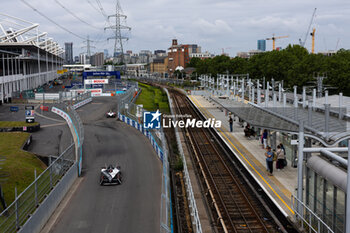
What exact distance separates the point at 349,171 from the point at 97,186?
38.7 feet

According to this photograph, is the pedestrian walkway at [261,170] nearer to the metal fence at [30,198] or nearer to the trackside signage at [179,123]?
the trackside signage at [179,123]

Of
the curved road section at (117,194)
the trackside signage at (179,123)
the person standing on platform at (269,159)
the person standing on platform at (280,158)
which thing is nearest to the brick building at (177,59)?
the trackside signage at (179,123)

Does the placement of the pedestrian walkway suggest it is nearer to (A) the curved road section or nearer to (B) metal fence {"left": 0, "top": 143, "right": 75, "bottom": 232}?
(A) the curved road section

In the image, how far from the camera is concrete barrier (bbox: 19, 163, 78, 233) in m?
11.7

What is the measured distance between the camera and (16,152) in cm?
2336

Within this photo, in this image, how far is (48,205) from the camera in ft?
44.8

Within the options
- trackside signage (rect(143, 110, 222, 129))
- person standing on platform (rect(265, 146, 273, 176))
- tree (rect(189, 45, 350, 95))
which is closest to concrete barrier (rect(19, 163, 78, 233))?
trackside signage (rect(143, 110, 222, 129))

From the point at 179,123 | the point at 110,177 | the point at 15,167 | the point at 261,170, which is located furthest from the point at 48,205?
the point at 179,123

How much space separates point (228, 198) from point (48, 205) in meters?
7.44

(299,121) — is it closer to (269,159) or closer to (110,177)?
(269,159)

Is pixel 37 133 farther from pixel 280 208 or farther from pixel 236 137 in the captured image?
pixel 280 208

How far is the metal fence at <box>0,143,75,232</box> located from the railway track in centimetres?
661

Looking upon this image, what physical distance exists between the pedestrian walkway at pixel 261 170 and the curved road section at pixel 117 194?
4.81 meters

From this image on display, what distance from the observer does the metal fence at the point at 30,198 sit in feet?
36.8
